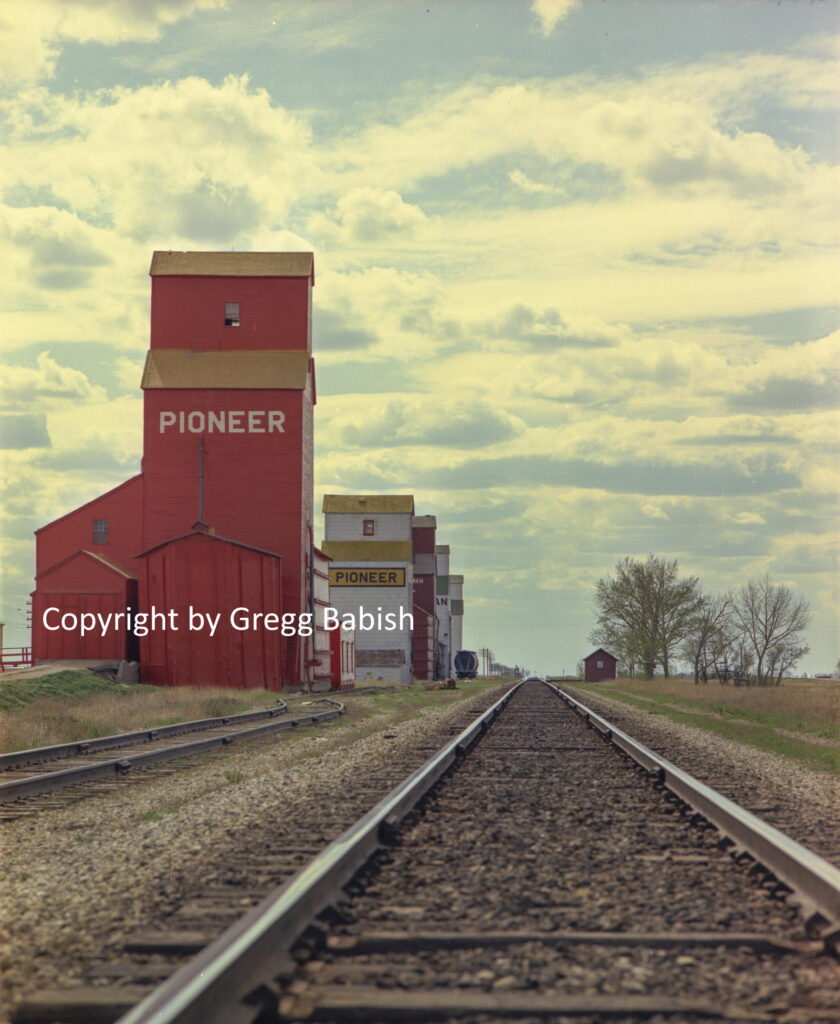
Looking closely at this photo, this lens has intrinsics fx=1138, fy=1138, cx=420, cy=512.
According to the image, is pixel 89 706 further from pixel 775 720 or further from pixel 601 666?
pixel 601 666

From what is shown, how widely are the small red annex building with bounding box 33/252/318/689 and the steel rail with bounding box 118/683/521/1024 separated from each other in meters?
29.4

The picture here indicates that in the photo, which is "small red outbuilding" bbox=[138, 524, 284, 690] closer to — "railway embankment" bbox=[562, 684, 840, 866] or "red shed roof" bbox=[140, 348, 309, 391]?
"red shed roof" bbox=[140, 348, 309, 391]

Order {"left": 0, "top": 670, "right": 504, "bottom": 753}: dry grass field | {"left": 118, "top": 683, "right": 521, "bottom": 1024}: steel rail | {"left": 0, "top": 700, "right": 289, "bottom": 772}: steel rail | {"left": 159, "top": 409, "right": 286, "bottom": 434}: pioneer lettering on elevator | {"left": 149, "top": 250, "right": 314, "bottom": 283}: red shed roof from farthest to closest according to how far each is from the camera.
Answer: {"left": 149, "top": 250, "right": 314, "bottom": 283}: red shed roof, {"left": 159, "top": 409, "right": 286, "bottom": 434}: pioneer lettering on elevator, {"left": 0, "top": 670, "right": 504, "bottom": 753}: dry grass field, {"left": 0, "top": 700, "right": 289, "bottom": 772}: steel rail, {"left": 118, "top": 683, "right": 521, "bottom": 1024}: steel rail

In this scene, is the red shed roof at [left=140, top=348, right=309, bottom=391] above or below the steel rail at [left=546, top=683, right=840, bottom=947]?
above

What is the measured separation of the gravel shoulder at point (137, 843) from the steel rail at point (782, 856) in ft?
7.82

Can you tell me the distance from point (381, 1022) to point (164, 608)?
1287 inches

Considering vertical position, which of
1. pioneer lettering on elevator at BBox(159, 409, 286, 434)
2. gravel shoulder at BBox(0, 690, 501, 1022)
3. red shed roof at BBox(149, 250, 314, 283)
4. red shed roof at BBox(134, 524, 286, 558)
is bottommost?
gravel shoulder at BBox(0, 690, 501, 1022)

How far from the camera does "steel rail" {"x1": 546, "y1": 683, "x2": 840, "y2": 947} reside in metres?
4.58

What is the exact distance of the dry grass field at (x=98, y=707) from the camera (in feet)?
54.9

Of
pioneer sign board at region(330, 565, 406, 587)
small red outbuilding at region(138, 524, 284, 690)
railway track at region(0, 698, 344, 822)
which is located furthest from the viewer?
pioneer sign board at region(330, 565, 406, 587)

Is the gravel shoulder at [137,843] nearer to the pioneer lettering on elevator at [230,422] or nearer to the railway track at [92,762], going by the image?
the railway track at [92,762]

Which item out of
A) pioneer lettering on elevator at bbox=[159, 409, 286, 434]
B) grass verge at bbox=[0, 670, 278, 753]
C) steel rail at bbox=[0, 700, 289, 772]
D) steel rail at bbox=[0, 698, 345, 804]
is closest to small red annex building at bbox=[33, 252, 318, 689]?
pioneer lettering on elevator at bbox=[159, 409, 286, 434]

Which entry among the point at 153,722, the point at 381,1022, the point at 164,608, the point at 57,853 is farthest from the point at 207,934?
the point at 164,608

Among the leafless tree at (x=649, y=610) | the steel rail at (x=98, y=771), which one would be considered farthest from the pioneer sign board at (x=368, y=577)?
the steel rail at (x=98, y=771)
